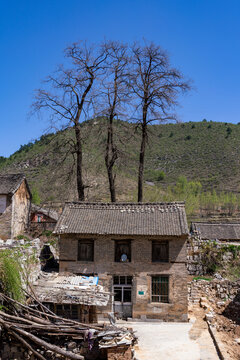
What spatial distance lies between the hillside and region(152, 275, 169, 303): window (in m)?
8.25

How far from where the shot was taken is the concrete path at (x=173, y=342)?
1411 centimetres

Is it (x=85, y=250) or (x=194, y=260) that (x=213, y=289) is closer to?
(x=194, y=260)

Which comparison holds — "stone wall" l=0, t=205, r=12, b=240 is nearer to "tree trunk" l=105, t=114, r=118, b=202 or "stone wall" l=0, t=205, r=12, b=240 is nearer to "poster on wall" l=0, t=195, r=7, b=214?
"poster on wall" l=0, t=195, r=7, b=214

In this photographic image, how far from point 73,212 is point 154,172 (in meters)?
61.8

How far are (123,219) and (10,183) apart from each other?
508 inches

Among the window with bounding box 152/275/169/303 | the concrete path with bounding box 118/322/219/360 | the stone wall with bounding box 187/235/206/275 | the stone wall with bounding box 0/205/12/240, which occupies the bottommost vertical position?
the concrete path with bounding box 118/322/219/360

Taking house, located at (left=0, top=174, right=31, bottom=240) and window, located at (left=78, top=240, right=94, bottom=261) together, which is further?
house, located at (left=0, top=174, right=31, bottom=240)

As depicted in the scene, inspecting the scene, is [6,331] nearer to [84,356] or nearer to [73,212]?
[84,356]

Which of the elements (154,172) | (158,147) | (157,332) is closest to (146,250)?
(157,332)

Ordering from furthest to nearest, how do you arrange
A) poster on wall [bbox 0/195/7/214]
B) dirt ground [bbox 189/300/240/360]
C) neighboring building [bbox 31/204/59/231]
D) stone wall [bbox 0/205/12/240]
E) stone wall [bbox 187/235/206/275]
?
neighboring building [bbox 31/204/59/231]
poster on wall [bbox 0/195/7/214]
stone wall [bbox 0/205/12/240]
stone wall [bbox 187/235/206/275]
dirt ground [bbox 189/300/240/360]

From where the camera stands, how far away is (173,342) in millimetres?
15641

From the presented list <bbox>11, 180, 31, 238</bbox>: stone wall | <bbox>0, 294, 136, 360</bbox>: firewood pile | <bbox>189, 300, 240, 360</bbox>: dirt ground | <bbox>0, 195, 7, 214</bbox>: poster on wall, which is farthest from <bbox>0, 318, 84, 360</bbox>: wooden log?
<bbox>0, 195, 7, 214</bbox>: poster on wall

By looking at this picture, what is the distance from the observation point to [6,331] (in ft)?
43.2

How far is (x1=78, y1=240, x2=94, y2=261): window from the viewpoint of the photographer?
20.2 meters
